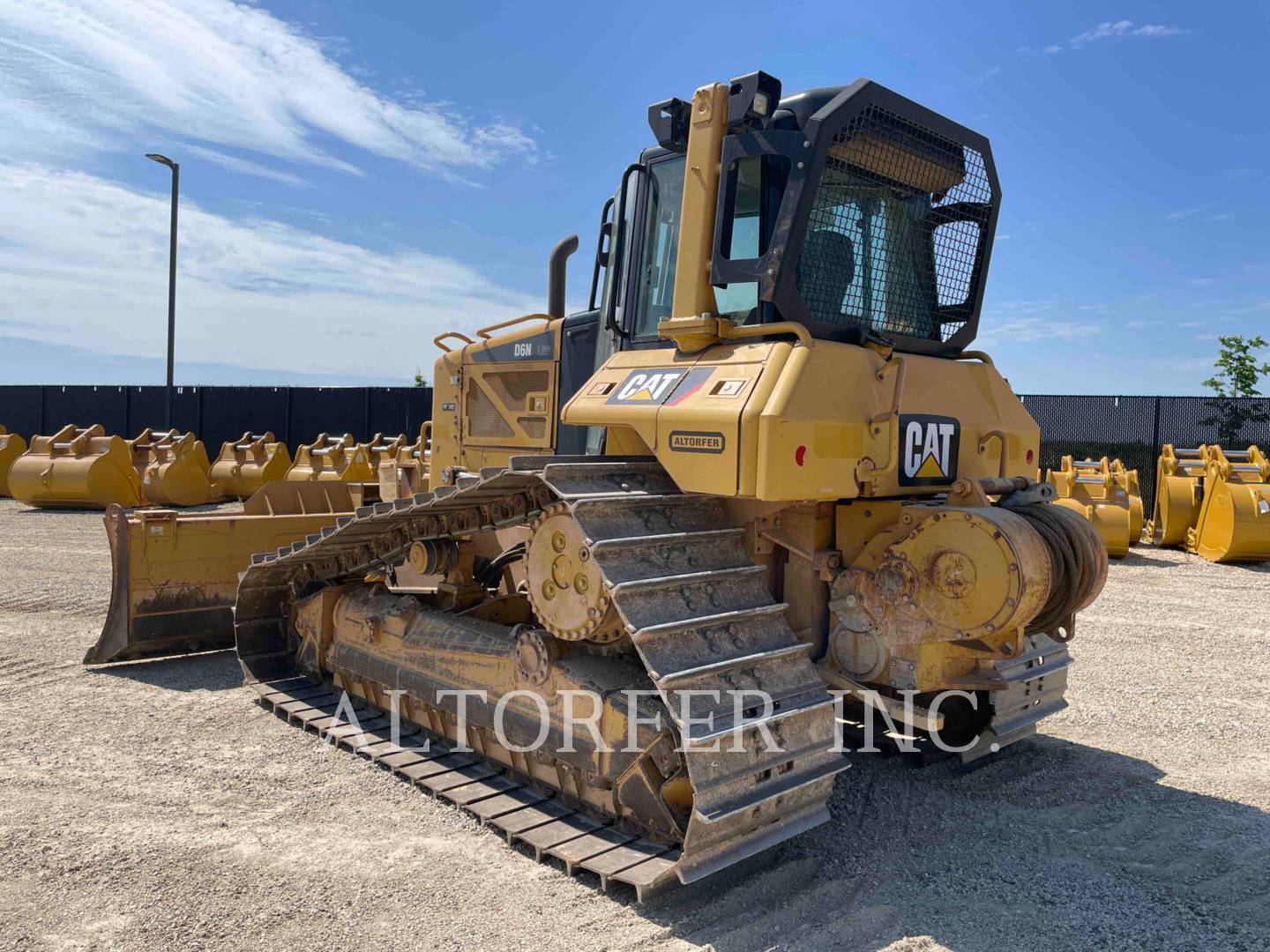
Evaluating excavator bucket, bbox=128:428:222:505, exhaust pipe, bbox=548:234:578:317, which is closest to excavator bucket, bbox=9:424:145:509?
excavator bucket, bbox=128:428:222:505

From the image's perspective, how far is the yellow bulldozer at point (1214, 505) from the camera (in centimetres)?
1204

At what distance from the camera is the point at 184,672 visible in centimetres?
646

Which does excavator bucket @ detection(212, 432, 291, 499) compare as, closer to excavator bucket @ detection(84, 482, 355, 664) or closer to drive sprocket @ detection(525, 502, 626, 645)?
excavator bucket @ detection(84, 482, 355, 664)

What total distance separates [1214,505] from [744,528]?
11089mm

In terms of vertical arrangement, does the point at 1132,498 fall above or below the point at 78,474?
above

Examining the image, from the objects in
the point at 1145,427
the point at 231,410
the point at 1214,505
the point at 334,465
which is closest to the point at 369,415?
the point at 231,410

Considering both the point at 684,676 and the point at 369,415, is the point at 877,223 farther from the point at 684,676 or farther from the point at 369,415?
the point at 369,415

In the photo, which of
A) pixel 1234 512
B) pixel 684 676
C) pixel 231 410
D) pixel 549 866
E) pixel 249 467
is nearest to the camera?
pixel 684 676

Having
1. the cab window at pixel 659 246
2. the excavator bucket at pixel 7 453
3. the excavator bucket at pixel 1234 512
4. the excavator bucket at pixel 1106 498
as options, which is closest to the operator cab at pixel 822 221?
the cab window at pixel 659 246

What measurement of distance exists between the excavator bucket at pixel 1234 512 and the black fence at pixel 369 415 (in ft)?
16.4

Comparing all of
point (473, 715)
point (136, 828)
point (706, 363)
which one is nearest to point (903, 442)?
point (706, 363)

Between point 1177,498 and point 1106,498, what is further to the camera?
point 1177,498

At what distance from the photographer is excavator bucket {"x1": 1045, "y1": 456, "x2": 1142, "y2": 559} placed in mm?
12320

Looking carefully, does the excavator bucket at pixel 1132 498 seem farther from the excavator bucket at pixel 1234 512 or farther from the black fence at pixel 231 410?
the black fence at pixel 231 410
